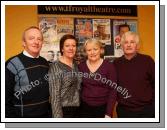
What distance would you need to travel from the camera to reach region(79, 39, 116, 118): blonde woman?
7.68 feet

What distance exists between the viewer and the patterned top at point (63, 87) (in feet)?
7.60

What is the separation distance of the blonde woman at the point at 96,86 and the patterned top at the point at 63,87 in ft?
0.22

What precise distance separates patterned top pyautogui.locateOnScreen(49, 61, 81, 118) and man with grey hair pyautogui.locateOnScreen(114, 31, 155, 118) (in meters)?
0.36

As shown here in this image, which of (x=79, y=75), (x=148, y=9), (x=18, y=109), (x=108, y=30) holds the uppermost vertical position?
(x=148, y=9)

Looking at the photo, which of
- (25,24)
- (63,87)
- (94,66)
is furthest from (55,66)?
(25,24)

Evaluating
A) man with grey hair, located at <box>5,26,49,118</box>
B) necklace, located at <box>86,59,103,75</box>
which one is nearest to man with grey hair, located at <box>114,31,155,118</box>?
necklace, located at <box>86,59,103,75</box>

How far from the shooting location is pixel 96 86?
234 cm

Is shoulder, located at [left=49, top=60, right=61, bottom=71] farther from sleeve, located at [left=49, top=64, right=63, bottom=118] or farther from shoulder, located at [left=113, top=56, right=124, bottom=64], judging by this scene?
shoulder, located at [left=113, top=56, right=124, bottom=64]

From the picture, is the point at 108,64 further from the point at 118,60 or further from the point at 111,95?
the point at 111,95

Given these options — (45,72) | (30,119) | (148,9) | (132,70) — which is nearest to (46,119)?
(30,119)

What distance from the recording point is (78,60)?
2371 mm

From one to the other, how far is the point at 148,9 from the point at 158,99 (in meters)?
0.75

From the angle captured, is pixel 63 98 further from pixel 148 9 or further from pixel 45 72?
pixel 148 9

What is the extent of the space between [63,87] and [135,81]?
588mm
